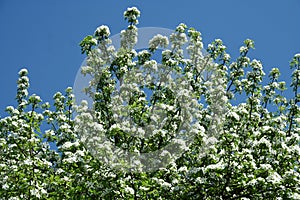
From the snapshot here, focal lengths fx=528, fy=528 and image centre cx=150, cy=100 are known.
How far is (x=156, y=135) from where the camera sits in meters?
12.5

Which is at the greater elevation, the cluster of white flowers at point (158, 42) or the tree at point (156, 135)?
the cluster of white flowers at point (158, 42)

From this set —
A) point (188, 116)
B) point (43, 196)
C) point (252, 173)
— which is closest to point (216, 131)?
point (188, 116)

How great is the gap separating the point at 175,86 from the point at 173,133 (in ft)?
8.25

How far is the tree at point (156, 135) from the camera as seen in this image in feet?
37.4

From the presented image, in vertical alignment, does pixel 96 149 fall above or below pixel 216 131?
below

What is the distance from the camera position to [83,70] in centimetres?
1583

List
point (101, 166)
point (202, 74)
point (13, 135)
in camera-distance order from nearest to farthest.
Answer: point (101, 166), point (13, 135), point (202, 74)

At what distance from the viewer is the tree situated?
1141cm

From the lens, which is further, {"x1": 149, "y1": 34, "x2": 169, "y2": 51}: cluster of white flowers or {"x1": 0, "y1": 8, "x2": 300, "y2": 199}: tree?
{"x1": 149, "y1": 34, "x2": 169, "y2": 51}: cluster of white flowers

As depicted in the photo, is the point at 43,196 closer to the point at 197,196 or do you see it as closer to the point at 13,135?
the point at 13,135

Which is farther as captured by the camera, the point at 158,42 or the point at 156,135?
the point at 158,42

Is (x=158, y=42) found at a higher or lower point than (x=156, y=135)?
higher

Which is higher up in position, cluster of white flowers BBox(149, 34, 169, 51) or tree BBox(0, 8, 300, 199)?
cluster of white flowers BBox(149, 34, 169, 51)

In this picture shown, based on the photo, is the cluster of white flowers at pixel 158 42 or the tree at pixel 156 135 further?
the cluster of white flowers at pixel 158 42
